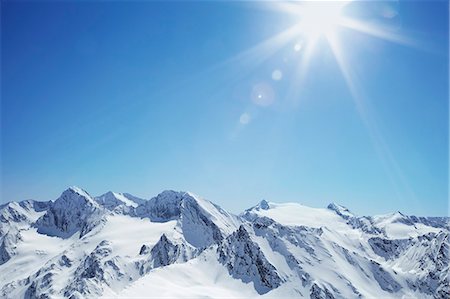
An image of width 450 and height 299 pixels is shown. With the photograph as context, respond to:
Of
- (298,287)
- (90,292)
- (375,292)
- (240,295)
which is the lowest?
(90,292)

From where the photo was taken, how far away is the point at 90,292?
157625mm

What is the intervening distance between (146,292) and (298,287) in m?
74.7

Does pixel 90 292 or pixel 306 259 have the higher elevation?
pixel 306 259

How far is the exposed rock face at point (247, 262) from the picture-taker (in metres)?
170

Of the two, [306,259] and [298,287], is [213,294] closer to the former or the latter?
[298,287]

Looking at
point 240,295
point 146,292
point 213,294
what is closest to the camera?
point 146,292

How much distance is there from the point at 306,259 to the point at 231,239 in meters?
40.2

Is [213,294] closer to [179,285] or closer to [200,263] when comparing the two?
[179,285]

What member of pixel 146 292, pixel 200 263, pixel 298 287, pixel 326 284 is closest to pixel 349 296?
pixel 326 284

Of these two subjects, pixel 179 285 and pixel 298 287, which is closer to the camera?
pixel 179 285

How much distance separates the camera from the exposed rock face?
170 meters

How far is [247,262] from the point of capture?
7037 inches

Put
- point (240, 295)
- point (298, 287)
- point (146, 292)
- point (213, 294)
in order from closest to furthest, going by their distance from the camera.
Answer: point (146, 292)
point (213, 294)
point (240, 295)
point (298, 287)

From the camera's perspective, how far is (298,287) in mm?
168375
